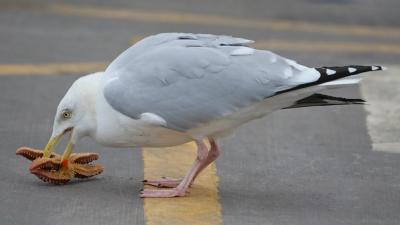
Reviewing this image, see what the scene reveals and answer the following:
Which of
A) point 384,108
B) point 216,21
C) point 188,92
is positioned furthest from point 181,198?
point 216,21

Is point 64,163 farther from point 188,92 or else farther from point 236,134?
point 236,134

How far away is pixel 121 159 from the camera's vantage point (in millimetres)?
6070

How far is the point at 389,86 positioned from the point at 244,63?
310 centimetres

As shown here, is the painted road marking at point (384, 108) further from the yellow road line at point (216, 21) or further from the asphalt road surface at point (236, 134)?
the yellow road line at point (216, 21)

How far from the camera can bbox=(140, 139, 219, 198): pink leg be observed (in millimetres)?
5383

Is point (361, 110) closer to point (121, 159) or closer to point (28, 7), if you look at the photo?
point (121, 159)

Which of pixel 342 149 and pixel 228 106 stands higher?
pixel 228 106

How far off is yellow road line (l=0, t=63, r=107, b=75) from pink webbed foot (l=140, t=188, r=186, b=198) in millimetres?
2866

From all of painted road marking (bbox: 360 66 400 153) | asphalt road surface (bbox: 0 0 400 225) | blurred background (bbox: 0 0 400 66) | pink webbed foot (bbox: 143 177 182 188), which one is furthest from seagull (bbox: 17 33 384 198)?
blurred background (bbox: 0 0 400 66)

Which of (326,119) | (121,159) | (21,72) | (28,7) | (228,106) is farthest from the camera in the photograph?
(28,7)

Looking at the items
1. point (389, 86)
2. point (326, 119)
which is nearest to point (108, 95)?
point (326, 119)

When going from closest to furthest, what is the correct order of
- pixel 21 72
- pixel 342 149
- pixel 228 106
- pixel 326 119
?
pixel 228 106, pixel 342 149, pixel 326 119, pixel 21 72

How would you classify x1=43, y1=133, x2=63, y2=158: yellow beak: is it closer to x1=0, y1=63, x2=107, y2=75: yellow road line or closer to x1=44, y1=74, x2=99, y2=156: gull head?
x1=44, y1=74, x2=99, y2=156: gull head

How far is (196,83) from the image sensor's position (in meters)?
5.20
